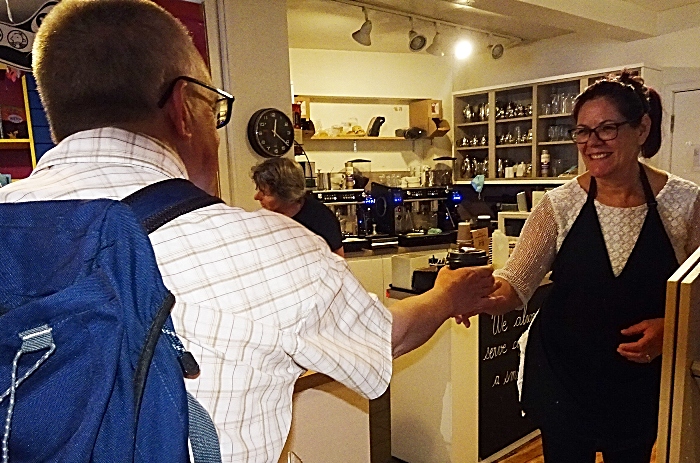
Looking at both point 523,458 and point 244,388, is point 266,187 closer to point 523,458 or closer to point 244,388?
point 523,458

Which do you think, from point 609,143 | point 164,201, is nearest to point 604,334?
point 609,143

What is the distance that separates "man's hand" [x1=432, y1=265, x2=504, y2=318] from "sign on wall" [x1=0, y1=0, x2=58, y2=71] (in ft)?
8.40

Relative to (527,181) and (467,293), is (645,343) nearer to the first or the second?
(467,293)

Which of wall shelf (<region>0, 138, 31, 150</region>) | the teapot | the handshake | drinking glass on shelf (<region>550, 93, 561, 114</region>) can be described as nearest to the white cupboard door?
drinking glass on shelf (<region>550, 93, 561, 114</region>)

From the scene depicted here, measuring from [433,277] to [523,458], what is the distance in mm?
1112

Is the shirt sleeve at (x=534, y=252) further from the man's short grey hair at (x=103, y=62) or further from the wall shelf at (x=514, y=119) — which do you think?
the wall shelf at (x=514, y=119)

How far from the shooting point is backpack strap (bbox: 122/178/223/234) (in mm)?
666

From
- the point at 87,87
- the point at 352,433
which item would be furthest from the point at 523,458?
the point at 87,87

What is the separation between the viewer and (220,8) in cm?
327

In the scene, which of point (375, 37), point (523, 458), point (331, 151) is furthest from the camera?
point (331, 151)

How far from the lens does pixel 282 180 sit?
2.98 metres

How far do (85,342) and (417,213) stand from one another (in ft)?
17.0

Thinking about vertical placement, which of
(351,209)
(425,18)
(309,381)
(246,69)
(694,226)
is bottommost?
(309,381)

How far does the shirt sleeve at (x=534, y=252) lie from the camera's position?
5.19 feet
